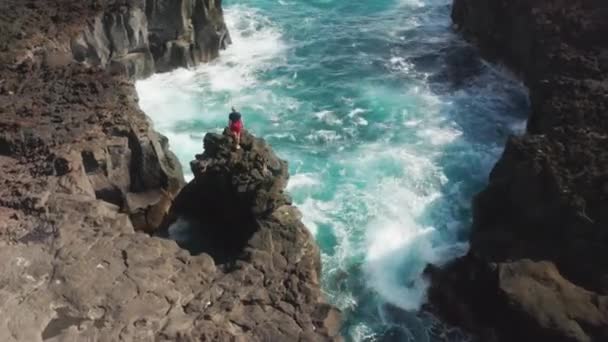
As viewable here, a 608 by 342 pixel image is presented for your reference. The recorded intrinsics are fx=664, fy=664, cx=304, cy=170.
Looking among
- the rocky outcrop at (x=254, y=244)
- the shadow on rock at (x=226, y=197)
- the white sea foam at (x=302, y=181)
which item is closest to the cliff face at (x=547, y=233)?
the rocky outcrop at (x=254, y=244)

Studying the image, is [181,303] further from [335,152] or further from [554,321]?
[335,152]

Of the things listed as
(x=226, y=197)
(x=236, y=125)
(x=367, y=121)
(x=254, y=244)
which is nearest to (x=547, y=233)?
(x=254, y=244)

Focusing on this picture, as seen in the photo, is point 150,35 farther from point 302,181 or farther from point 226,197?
point 226,197

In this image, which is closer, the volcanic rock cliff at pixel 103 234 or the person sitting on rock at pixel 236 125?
the volcanic rock cliff at pixel 103 234

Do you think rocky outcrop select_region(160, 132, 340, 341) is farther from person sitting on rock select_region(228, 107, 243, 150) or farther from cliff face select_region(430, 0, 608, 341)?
cliff face select_region(430, 0, 608, 341)

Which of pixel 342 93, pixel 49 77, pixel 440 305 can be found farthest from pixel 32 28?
pixel 440 305

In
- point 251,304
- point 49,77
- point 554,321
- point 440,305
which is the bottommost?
point 440,305

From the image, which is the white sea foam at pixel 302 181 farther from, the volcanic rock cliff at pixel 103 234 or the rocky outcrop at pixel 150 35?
the rocky outcrop at pixel 150 35
